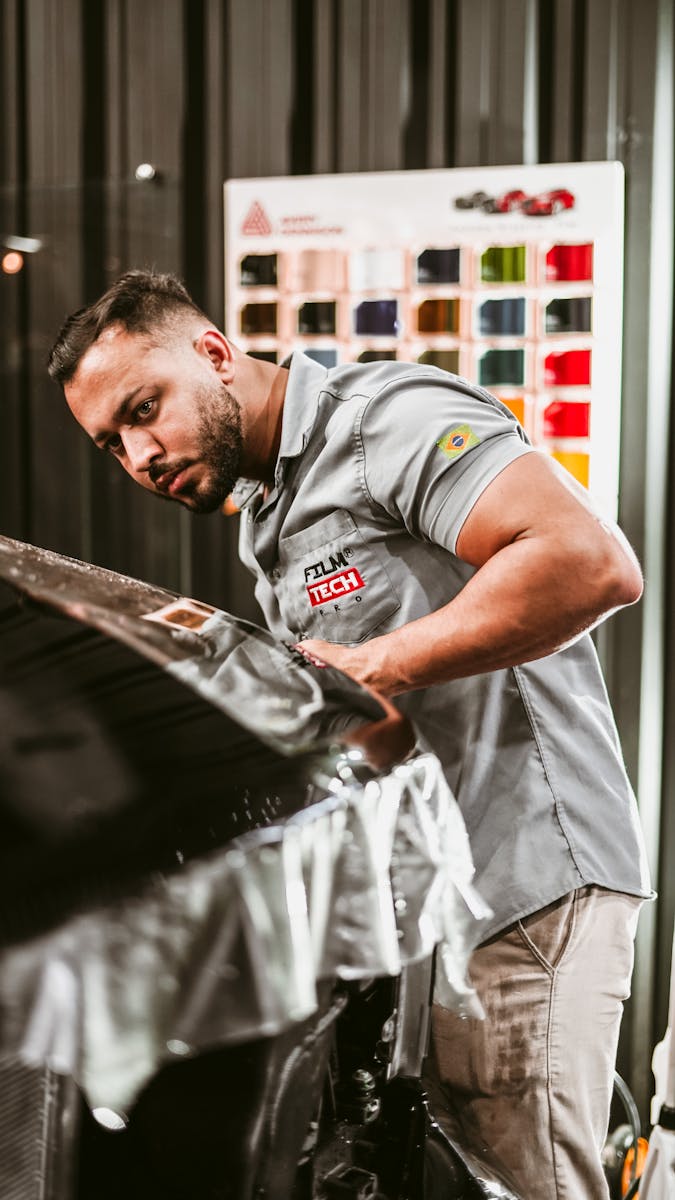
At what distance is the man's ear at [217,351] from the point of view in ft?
5.27

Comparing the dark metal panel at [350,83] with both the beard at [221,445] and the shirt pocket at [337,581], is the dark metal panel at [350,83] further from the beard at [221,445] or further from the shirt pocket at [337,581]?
the shirt pocket at [337,581]

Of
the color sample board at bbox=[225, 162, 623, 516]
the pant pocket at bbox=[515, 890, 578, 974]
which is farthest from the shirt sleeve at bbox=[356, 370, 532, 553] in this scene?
the color sample board at bbox=[225, 162, 623, 516]

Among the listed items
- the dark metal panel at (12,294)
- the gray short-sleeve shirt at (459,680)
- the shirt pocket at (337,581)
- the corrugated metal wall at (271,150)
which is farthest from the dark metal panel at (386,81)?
the shirt pocket at (337,581)

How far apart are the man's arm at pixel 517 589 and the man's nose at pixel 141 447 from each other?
1.57 feet

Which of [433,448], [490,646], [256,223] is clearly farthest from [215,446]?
[256,223]

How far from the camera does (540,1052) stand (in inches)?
54.4

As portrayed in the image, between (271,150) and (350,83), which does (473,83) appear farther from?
(271,150)

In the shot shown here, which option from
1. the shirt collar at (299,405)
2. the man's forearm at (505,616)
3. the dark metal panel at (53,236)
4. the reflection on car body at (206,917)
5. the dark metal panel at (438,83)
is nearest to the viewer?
the reflection on car body at (206,917)

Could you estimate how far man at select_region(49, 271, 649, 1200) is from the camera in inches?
48.8

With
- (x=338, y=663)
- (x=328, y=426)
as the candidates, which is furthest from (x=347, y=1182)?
(x=328, y=426)

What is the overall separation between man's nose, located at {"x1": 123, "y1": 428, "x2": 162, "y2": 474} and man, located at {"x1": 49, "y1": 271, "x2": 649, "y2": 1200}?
24mm

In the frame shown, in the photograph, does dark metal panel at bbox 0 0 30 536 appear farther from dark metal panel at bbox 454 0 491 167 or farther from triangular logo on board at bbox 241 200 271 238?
dark metal panel at bbox 454 0 491 167

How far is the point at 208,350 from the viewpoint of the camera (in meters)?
1.61

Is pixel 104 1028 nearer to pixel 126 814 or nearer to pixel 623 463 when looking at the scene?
pixel 126 814
